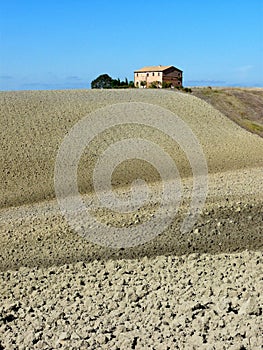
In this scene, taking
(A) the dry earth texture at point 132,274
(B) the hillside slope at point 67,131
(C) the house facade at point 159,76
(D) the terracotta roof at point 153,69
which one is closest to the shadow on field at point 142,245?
(A) the dry earth texture at point 132,274

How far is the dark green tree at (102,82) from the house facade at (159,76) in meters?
2.55

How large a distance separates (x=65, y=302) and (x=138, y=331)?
57.4 inches

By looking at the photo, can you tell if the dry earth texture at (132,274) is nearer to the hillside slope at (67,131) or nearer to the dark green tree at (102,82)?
the hillside slope at (67,131)

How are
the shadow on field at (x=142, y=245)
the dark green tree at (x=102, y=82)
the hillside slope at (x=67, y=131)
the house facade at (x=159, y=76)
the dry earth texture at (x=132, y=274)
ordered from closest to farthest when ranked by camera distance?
the dry earth texture at (x=132, y=274) < the shadow on field at (x=142, y=245) < the hillside slope at (x=67, y=131) < the house facade at (x=159, y=76) < the dark green tree at (x=102, y=82)

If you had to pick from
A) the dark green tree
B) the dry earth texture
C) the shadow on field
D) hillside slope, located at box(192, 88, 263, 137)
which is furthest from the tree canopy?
the shadow on field

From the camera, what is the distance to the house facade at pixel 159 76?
3806 cm

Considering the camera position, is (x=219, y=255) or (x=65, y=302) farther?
(x=219, y=255)

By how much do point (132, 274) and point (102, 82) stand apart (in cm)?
3210

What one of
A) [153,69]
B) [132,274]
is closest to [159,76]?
[153,69]

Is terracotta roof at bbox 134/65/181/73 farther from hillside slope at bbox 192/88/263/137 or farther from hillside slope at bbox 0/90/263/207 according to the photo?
hillside slope at bbox 0/90/263/207

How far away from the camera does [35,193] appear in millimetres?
16172

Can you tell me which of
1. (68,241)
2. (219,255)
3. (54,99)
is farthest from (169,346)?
(54,99)

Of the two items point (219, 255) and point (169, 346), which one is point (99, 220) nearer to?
point (219, 255)

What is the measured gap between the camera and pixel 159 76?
38.6m
